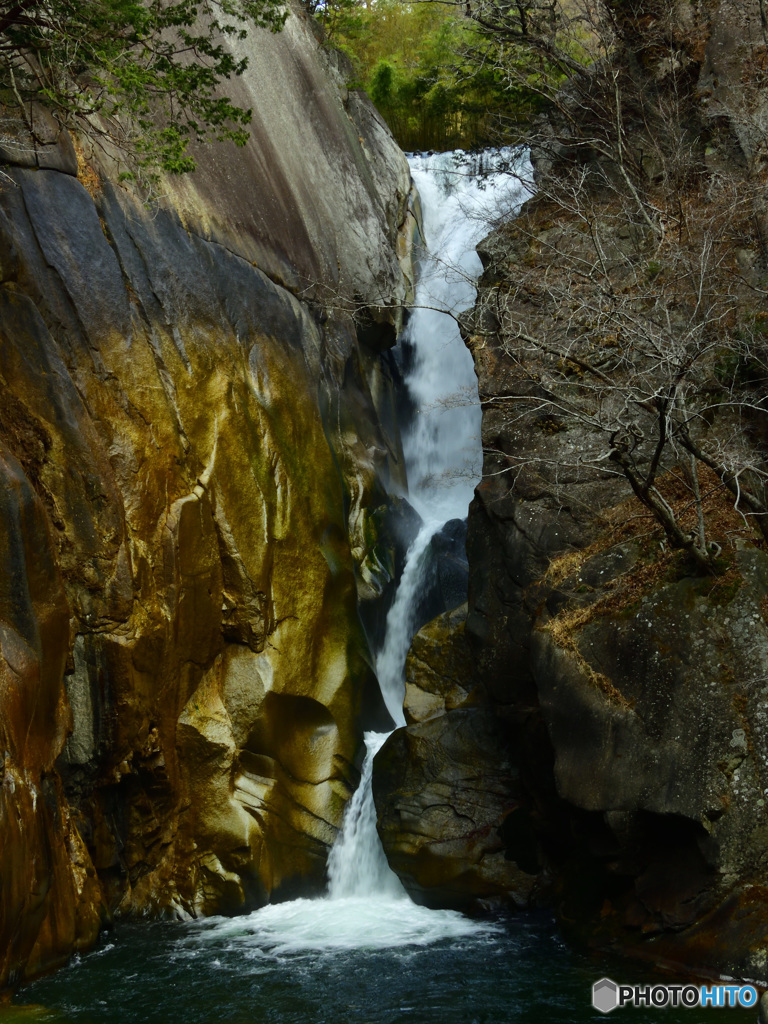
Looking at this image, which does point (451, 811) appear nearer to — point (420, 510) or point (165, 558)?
point (165, 558)

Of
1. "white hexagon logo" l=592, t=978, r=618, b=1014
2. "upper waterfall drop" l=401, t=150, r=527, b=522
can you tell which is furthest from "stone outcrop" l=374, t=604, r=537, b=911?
"upper waterfall drop" l=401, t=150, r=527, b=522

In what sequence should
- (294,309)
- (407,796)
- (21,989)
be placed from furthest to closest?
(294,309) < (407,796) < (21,989)

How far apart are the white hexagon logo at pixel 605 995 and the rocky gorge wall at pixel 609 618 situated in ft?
1.93

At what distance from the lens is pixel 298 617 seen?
12.5 metres

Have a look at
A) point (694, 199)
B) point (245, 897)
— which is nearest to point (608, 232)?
point (694, 199)

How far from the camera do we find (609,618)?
9.45 metres

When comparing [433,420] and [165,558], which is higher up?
[433,420]

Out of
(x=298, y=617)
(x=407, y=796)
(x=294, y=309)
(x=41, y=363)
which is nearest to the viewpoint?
(x=41, y=363)

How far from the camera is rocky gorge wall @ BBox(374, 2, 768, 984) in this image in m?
8.27

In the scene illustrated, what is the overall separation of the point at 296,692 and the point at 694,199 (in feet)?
31.0

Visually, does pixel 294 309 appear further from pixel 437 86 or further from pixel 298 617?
pixel 437 86

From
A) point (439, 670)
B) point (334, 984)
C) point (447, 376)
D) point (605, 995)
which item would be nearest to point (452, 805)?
point (439, 670)

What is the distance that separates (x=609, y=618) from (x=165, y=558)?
537 cm

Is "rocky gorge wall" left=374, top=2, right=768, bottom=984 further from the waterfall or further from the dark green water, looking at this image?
the waterfall
